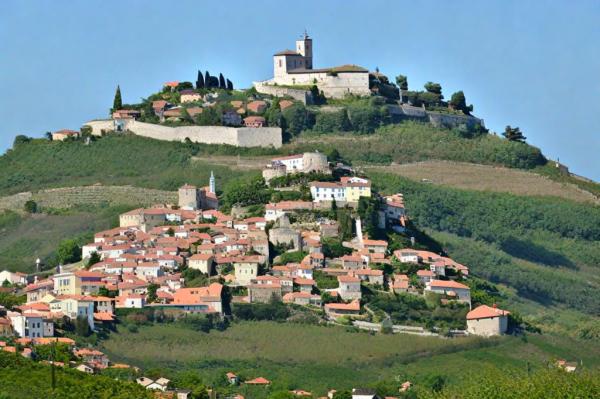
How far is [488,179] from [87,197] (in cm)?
1971

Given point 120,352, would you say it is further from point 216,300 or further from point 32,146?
point 32,146

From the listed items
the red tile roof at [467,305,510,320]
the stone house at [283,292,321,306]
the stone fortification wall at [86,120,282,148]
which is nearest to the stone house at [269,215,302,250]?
the stone house at [283,292,321,306]

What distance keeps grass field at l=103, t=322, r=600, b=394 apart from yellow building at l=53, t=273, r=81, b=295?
425cm

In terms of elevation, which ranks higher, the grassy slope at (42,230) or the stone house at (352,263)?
the grassy slope at (42,230)

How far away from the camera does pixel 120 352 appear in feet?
245

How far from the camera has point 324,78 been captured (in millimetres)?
110000

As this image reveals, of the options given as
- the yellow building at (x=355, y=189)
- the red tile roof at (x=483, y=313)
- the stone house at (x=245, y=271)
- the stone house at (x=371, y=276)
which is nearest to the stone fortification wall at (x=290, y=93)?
the yellow building at (x=355, y=189)

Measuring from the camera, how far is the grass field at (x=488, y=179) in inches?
4124

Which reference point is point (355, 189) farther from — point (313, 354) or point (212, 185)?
point (313, 354)

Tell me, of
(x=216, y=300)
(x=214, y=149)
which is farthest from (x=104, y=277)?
(x=214, y=149)

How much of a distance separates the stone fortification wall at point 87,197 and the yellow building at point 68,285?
15189mm

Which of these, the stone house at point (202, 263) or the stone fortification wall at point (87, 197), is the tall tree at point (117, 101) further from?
the stone house at point (202, 263)

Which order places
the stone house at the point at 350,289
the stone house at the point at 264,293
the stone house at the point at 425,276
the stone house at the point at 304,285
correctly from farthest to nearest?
1. the stone house at the point at 425,276
2. the stone house at the point at 304,285
3. the stone house at the point at 350,289
4. the stone house at the point at 264,293

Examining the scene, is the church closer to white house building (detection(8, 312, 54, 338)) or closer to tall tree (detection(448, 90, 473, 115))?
tall tree (detection(448, 90, 473, 115))
